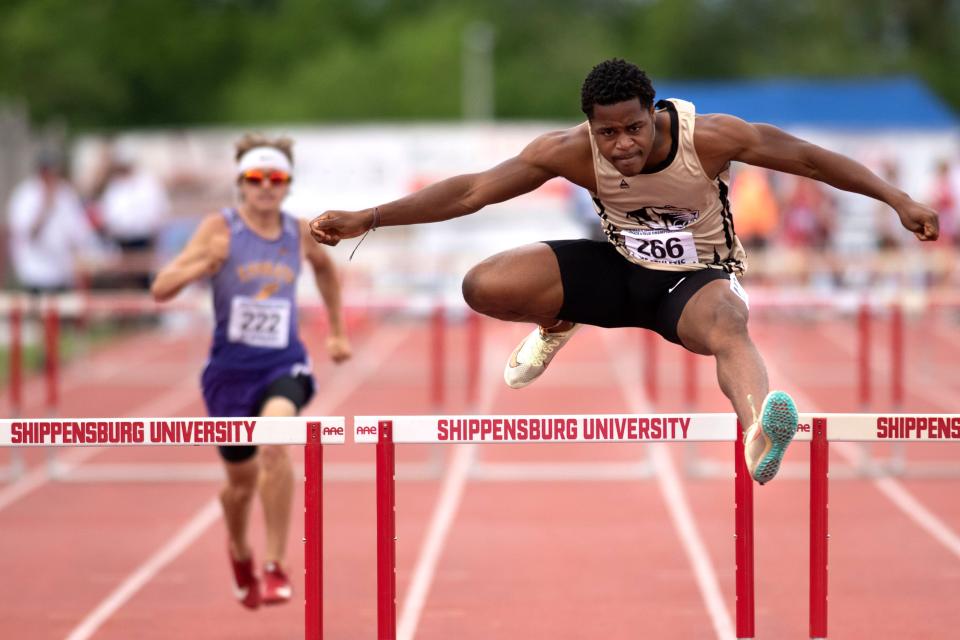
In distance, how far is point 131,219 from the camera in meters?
18.0

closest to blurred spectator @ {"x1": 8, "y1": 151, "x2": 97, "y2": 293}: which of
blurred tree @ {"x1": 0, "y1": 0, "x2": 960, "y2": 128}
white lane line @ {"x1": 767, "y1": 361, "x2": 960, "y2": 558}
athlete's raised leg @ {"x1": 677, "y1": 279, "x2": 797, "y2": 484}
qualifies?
white lane line @ {"x1": 767, "y1": 361, "x2": 960, "y2": 558}

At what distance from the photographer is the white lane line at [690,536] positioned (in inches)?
250

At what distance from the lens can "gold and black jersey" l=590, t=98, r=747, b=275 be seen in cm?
462

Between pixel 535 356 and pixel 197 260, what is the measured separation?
1634mm

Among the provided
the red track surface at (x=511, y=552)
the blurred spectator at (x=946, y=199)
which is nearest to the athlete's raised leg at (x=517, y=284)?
the red track surface at (x=511, y=552)

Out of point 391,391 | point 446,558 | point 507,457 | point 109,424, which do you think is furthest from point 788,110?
point 109,424

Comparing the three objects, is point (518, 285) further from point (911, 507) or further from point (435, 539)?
point (911, 507)

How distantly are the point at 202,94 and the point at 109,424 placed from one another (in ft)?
160

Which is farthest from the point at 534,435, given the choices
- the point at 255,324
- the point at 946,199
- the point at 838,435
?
the point at 946,199

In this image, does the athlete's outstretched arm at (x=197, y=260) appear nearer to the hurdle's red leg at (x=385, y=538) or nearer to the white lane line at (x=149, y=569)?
the white lane line at (x=149, y=569)

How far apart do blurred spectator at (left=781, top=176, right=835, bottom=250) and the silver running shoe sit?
14075 mm

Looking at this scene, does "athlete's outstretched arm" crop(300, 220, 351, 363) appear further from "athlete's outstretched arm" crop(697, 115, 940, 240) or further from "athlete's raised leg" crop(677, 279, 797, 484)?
"athlete's outstretched arm" crop(697, 115, 940, 240)

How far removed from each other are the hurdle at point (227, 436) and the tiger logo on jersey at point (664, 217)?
1.16 meters

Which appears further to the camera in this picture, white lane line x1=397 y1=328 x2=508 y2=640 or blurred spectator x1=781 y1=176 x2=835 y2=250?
blurred spectator x1=781 y1=176 x2=835 y2=250
